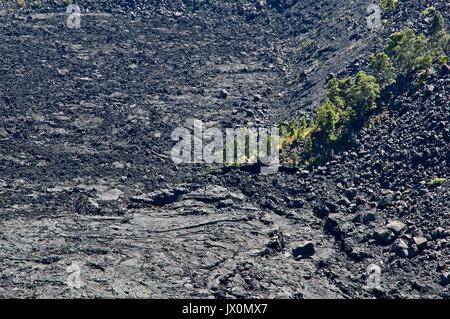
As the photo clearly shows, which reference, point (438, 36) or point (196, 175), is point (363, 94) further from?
point (196, 175)

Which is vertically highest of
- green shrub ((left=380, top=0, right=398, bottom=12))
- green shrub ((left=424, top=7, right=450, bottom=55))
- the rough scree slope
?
green shrub ((left=380, top=0, right=398, bottom=12))

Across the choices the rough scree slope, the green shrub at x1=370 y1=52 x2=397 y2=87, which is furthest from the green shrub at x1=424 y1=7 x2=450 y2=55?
the green shrub at x1=370 y1=52 x2=397 y2=87

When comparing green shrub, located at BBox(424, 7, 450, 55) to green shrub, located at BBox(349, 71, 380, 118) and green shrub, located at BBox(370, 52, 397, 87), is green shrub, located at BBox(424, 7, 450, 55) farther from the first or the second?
green shrub, located at BBox(349, 71, 380, 118)

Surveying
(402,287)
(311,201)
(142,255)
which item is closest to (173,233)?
A: (142,255)

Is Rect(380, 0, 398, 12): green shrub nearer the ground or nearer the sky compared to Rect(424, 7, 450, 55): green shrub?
nearer the sky

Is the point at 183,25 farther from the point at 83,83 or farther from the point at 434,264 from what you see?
the point at 434,264

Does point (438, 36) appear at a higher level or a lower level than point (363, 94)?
higher

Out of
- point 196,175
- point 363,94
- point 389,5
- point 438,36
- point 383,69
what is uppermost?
point 389,5

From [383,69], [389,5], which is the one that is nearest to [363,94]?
[383,69]

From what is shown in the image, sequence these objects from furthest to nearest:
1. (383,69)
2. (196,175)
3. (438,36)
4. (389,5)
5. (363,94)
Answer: (389,5)
(438,36)
(383,69)
(363,94)
(196,175)

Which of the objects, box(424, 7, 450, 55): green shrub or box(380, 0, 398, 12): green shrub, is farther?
box(380, 0, 398, 12): green shrub
